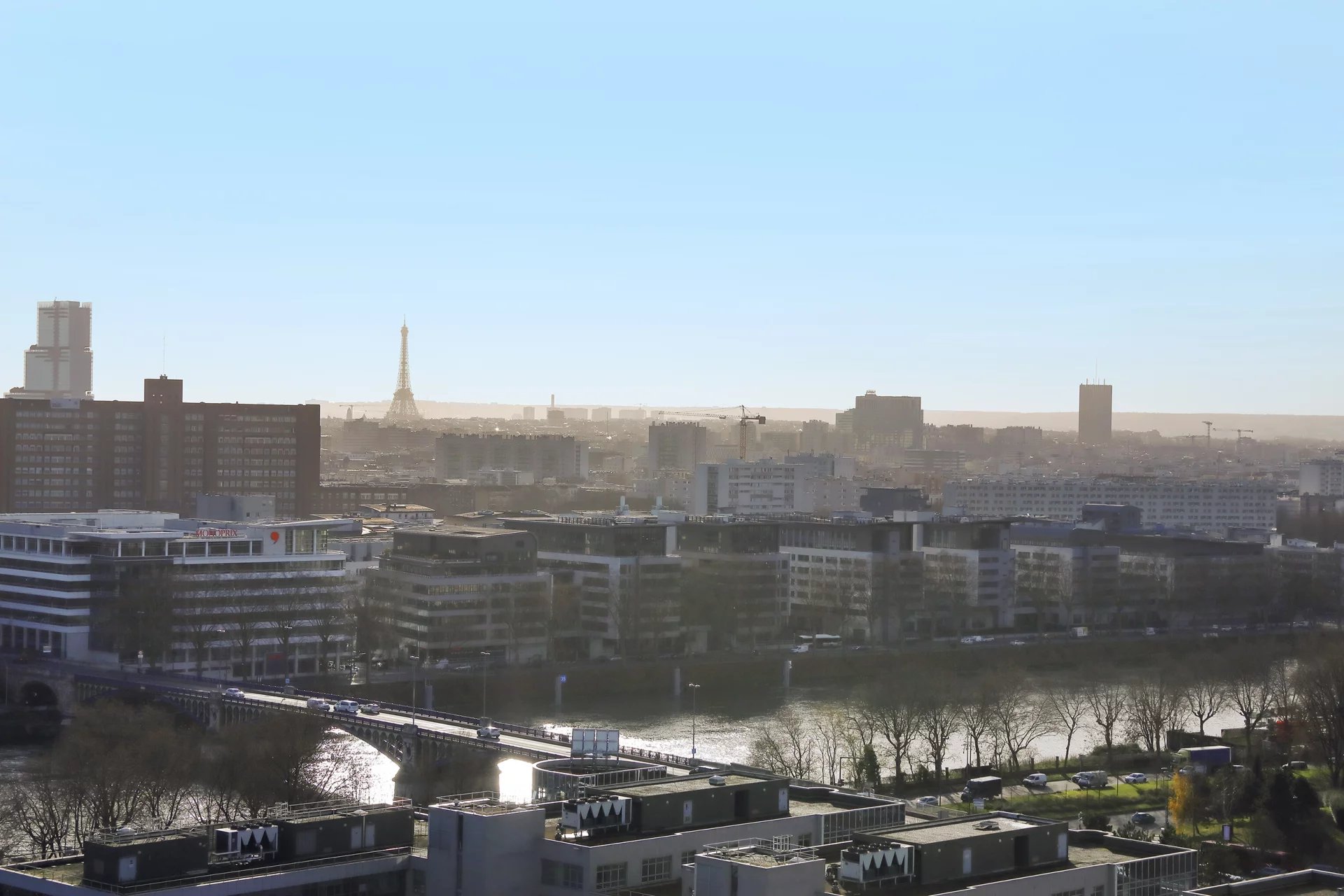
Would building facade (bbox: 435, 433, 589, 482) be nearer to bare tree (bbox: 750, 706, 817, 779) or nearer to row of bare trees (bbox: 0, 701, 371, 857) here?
bare tree (bbox: 750, 706, 817, 779)

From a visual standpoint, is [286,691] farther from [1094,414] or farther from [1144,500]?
[1094,414]

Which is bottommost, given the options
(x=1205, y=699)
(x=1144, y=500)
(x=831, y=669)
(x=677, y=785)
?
(x=831, y=669)

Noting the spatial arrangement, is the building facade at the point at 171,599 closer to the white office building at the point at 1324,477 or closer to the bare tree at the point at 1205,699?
the bare tree at the point at 1205,699

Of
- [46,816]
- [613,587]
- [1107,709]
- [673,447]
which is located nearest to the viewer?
[46,816]

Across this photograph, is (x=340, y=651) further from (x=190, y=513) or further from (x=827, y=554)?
(x=190, y=513)

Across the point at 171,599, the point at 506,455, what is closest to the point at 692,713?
the point at 171,599

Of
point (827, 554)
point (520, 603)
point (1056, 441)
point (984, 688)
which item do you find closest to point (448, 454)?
point (827, 554)

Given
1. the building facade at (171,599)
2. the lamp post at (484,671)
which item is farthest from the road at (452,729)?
the building facade at (171,599)
